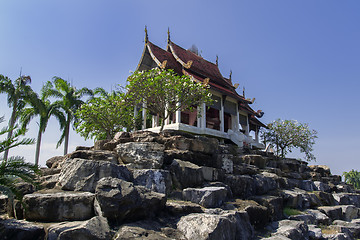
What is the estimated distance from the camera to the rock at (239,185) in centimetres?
863

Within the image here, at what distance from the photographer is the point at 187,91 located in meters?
13.3

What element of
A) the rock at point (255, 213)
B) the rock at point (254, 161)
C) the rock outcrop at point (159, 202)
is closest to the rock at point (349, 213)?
the rock outcrop at point (159, 202)

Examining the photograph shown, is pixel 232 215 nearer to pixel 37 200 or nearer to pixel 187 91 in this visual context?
pixel 37 200

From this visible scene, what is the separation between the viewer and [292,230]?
668 centimetres

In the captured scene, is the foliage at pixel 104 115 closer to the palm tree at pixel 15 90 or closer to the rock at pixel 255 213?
the palm tree at pixel 15 90

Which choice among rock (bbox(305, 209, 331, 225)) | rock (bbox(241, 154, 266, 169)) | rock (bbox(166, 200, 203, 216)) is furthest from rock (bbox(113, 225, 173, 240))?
rock (bbox(241, 154, 266, 169))

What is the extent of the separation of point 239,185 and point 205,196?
2554 millimetres

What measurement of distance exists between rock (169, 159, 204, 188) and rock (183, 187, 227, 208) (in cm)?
59

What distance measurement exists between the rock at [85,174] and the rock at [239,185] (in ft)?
12.7

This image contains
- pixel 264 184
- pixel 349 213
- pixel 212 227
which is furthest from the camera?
pixel 349 213

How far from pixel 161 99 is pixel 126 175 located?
7359 mm

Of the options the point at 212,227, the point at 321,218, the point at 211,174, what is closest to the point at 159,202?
the point at 212,227

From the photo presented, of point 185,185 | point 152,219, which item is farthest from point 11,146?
point 185,185

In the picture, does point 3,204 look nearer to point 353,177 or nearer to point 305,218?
point 305,218
